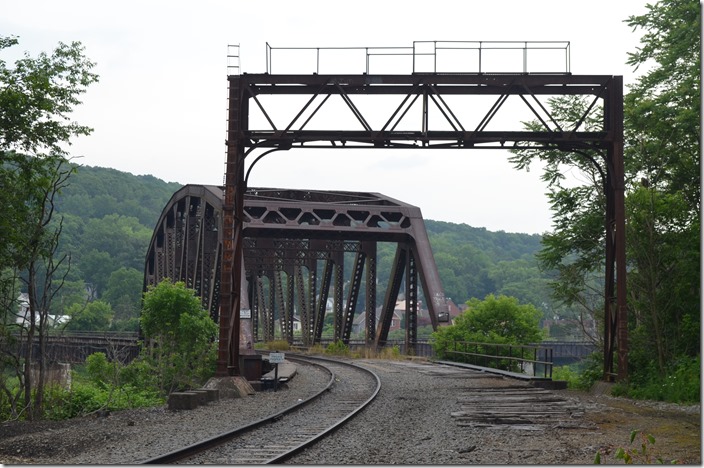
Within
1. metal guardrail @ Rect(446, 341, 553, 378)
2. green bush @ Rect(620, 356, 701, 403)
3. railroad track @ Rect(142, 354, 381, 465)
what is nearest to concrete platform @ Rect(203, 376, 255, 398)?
railroad track @ Rect(142, 354, 381, 465)

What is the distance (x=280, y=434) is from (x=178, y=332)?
23.3m

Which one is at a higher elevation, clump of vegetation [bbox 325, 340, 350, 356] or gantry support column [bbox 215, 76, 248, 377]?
gantry support column [bbox 215, 76, 248, 377]

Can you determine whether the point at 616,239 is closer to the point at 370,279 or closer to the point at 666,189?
Result: the point at 666,189

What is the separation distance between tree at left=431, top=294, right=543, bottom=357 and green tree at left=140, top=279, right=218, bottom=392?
9.94m

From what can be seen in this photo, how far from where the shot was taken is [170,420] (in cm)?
1681

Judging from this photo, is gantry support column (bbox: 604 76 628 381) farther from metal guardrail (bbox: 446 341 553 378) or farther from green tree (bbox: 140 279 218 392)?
green tree (bbox: 140 279 218 392)

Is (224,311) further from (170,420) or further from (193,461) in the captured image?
(193,461)

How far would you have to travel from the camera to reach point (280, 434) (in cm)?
1448

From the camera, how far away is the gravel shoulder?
12016 mm

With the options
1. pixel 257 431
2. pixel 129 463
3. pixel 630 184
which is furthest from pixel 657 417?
pixel 630 184

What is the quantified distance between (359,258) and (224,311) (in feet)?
75.5

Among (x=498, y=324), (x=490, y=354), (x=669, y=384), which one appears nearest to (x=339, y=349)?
(x=498, y=324)

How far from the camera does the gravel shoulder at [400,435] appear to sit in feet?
39.4

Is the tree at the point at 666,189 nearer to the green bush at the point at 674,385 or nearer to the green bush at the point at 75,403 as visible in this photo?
the green bush at the point at 674,385
